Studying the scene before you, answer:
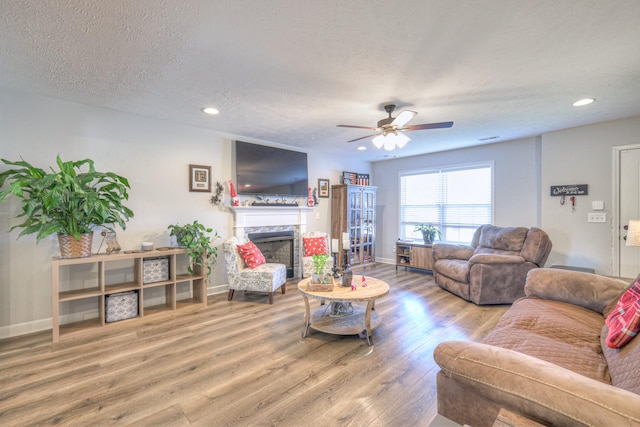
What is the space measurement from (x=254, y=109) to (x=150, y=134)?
4.90 ft

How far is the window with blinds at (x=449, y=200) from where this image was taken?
5273mm

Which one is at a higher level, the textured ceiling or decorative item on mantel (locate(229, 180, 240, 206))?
the textured ceiling

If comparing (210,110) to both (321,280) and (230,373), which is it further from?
(230,373)

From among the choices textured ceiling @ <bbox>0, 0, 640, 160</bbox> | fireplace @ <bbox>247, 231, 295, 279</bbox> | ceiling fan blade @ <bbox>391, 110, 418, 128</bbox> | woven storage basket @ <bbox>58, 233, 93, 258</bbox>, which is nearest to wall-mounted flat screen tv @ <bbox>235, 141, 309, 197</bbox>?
fireplace @ <bbox>247, 231, 295, 279</bbox>

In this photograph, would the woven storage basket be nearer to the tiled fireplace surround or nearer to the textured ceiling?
the textured ceiling

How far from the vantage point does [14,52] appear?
2133 millimetres

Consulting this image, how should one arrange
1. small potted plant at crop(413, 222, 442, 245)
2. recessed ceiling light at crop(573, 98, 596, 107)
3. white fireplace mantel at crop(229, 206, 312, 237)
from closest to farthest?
recessed ceiling light at crop(573, 98, 596, 107) < white fireplace mantel at crop(229, 206, 312, 237) < small potted plant at crop(413, 222, 442, 245)

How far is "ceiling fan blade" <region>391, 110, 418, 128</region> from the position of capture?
2.57 m

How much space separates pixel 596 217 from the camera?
3924 millimetres

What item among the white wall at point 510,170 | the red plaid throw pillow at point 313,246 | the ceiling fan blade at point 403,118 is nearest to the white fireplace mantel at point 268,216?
the red plaid throw pillow at point 313,246

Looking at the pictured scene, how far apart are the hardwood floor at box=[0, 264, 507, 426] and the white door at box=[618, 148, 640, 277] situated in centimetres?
204

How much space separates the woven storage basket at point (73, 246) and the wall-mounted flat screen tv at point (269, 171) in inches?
79.4

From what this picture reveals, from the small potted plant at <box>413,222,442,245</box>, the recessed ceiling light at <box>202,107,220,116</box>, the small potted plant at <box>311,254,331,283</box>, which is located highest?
the recessed ceiling light at <box>202,107,220,116</box>

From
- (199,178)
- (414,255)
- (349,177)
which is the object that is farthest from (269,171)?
(414,255)
